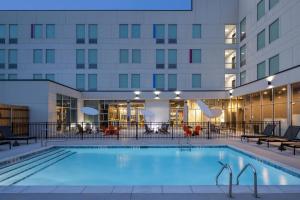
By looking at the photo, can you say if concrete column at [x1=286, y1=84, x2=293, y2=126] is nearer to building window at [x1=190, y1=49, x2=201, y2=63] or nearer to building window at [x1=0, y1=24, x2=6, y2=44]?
building window at [x1=190, y1=49, x2=201, y2=63]

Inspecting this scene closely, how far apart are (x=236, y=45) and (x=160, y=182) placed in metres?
27.9

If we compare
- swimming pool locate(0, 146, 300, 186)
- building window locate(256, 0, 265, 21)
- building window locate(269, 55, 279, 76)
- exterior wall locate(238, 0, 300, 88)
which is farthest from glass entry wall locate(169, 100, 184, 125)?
swimming pool locate(0, 146, 300, 186)

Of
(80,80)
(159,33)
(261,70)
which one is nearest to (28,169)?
(261,70)

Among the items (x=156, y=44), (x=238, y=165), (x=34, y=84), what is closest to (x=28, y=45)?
(x=156, y=44)

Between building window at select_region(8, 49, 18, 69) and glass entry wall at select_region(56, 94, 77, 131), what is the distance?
32.1ft

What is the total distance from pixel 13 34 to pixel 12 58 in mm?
2576

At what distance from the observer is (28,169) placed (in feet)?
37.7

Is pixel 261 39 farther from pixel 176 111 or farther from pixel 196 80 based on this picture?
pixel 176 111

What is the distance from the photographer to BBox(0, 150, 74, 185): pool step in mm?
9628

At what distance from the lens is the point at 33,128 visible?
22547 millimetres

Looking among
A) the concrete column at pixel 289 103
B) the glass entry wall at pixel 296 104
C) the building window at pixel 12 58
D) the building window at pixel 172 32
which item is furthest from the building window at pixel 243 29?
the building window at pixel 12 58

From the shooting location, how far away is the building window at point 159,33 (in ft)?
120

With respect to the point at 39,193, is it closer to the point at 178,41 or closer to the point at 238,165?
the point at 238,165

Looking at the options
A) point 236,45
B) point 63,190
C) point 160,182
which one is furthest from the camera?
point 236,45
